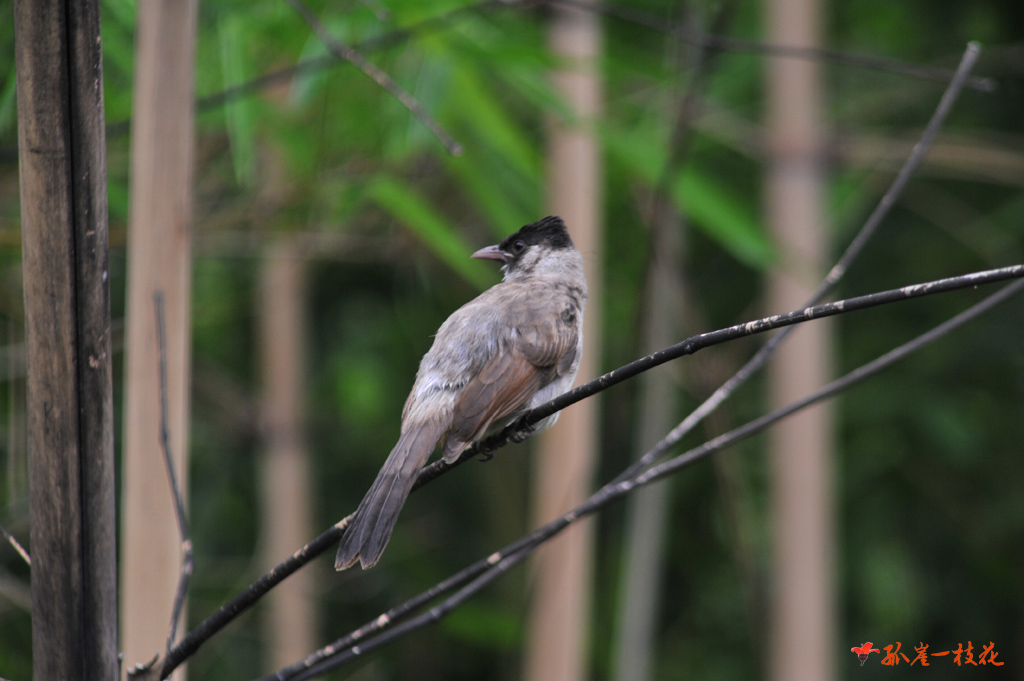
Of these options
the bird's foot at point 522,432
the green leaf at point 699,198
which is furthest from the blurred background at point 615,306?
the bird's foot at point 522,432

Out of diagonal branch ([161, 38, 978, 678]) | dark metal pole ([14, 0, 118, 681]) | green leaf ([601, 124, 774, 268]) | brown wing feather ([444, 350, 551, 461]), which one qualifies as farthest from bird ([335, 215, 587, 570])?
green leaf ([601, 124, 774, 268])

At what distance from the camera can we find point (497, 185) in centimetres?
251

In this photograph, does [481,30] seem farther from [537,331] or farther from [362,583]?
[362,583]

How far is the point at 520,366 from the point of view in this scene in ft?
5.28

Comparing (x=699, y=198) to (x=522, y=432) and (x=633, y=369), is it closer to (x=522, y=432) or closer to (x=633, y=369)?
(x=522, y=432)

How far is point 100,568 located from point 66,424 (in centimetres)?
16

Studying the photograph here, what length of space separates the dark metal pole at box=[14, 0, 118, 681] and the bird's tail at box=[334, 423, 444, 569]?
0.26 meters

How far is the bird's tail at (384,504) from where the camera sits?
105cm

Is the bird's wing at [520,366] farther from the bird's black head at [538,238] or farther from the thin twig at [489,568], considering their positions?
the thin twig at [489,568]

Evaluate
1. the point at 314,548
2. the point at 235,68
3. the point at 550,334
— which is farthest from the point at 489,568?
the point at 235,68

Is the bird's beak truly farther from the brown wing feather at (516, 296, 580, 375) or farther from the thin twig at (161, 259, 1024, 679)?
the thin twig at (161, 259, 1024, 679)

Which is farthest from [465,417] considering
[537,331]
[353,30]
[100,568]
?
[353,30]

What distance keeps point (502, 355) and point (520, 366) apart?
0.04 m

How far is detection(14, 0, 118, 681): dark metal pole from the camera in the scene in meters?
0.83
